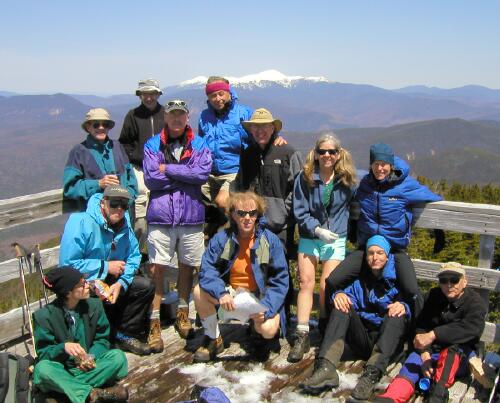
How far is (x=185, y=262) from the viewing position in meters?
5.25

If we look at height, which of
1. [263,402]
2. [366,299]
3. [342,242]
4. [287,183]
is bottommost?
[263,402]

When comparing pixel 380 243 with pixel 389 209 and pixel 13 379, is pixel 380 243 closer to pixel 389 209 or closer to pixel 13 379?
pixel 389 209

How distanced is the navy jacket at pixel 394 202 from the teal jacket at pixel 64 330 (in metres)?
2.44

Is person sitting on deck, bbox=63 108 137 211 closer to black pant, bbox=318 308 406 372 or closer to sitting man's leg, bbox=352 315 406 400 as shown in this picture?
black pant, bbox=318 308 406 372

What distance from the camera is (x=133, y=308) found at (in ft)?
16.4

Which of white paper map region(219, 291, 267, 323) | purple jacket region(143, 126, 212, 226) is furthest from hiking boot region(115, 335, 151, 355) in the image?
purple jacket region(143, 126, 212, 226)

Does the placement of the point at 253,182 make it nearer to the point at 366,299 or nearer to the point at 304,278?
the point at 304,278

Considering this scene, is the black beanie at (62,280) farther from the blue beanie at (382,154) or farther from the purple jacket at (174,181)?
the blue beanie at (382,154)

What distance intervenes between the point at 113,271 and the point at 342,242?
2064 mm

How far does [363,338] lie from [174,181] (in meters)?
2.19

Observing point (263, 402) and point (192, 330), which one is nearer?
point (263, 402)

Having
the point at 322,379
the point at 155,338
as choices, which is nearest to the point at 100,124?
the point at 155,338

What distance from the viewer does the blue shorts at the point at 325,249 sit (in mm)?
4906

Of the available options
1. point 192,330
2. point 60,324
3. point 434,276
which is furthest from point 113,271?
point 434,276
